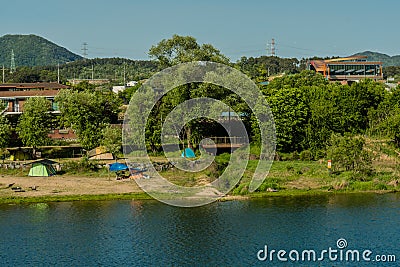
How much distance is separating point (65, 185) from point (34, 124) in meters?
11.9

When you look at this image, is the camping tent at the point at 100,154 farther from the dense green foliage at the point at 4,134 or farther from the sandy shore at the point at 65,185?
the dense green foliage at the point at 4,134

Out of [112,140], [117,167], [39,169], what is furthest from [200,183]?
[39,169]

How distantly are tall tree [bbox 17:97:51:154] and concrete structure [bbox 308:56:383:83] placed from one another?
197ft

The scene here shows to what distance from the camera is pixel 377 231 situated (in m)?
28.0

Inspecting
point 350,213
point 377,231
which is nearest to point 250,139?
point 350,213

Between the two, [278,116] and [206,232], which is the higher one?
[278,116]

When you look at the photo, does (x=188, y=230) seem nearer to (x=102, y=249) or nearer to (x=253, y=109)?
(x=102, y=249)

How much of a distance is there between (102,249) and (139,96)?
25.7 m

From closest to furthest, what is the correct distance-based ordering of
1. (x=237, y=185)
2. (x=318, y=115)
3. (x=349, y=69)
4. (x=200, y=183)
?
1. (x=237, y=185)
2. (x=200, y=183)
3. (x=318, y=115)
4. (x=349, y=69)

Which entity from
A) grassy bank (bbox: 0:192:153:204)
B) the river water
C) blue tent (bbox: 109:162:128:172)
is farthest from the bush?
grassy bank (bbox: 0:192:153:204)

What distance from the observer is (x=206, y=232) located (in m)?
28.4

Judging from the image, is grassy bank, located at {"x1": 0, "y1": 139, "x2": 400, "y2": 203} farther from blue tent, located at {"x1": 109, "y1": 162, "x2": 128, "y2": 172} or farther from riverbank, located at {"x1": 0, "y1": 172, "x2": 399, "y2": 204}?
blue tent, located at {"x1": 109, "y1": 162, "x2": 128, "y2": 172}

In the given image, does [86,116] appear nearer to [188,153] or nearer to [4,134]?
[4,134]

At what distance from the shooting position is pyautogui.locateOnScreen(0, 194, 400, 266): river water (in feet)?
81.2
